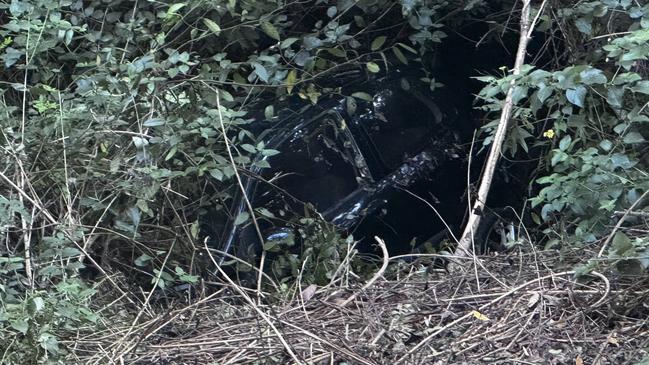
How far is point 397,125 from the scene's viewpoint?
597 cm

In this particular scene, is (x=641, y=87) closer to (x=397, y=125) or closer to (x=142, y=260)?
(x=397, y=125)

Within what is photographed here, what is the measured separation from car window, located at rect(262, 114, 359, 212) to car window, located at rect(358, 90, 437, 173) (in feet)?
0.78

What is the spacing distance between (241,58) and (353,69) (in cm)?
81

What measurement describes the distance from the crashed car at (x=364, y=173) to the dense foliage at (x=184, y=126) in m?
0.15

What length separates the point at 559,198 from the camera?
4.75 metres

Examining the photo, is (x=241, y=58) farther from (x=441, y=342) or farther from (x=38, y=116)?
(x=441, y=342)

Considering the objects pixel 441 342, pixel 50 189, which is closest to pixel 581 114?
pixel 441 342

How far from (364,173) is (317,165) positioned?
0.35 meters

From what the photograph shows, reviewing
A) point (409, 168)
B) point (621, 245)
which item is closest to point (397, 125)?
point (409, 168)

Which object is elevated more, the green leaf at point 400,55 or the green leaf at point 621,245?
the green leaf at point 400,55

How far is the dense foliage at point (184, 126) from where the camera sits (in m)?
4.46

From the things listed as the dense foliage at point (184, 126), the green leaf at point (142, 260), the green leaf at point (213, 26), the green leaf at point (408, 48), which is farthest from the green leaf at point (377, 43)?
the green leaf at point (142, 260)

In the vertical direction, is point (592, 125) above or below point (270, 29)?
below

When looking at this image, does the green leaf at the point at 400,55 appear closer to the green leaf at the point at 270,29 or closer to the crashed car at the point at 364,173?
the crashed car at the point at 364,173
